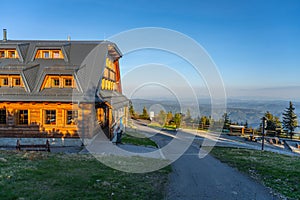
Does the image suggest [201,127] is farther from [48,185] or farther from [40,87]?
[48,185]

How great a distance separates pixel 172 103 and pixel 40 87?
19.9 m

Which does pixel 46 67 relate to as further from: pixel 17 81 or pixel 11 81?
pixel 11 81

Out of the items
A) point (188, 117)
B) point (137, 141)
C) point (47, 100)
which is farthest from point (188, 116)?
point (47, 100)

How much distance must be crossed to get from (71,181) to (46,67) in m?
10.6

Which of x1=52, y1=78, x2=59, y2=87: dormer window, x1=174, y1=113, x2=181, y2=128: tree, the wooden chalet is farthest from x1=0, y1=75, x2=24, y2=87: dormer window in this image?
x1=174, y1=113, x2=181, y2=128: tree

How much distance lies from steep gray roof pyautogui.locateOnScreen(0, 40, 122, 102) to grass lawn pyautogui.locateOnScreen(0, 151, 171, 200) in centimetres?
540

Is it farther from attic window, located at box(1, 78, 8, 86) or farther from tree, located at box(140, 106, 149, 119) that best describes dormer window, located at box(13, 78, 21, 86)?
tree, located at box(140, 106, 149, 119)

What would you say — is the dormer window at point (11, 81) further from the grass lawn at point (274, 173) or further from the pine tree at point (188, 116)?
the pine tree at point (188, 116)

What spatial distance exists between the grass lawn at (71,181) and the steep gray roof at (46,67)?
17.7 ft

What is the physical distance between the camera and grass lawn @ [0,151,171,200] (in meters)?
5.74

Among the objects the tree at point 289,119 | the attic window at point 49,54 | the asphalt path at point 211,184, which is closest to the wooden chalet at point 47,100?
the attic window at point 49,54

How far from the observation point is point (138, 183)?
22.8 feet

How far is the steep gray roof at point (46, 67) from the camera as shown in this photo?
44.4 feet

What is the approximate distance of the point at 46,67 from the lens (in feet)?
48.4
